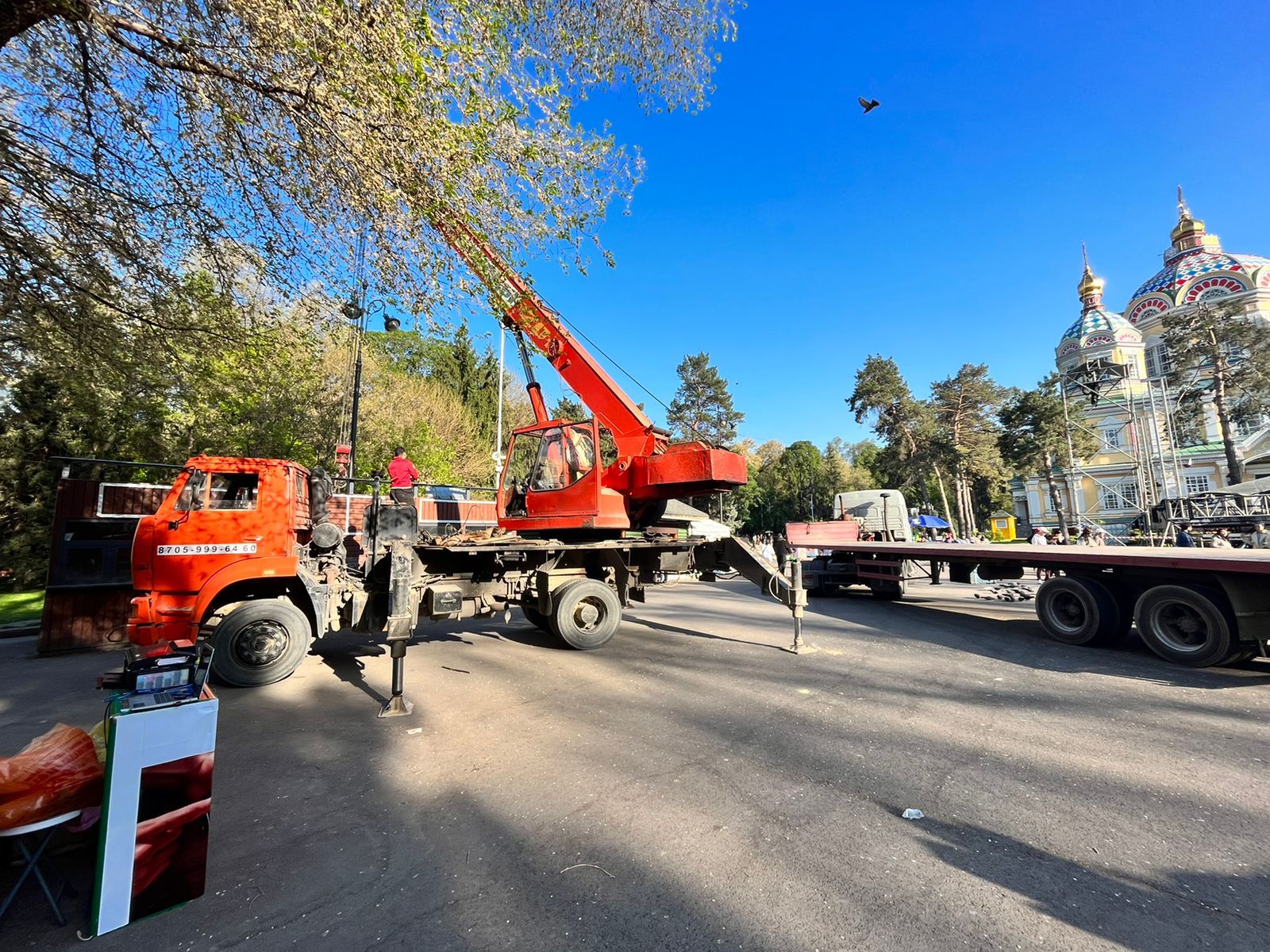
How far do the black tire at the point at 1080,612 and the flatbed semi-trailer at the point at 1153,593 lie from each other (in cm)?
1

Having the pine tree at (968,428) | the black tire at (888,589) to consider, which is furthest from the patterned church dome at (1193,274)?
the black tire at (888,589)

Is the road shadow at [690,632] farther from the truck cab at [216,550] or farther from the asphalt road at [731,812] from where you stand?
the truck cab at [216,550]

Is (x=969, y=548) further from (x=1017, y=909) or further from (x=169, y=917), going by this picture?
(x=169, y=917)

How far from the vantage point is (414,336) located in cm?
3431

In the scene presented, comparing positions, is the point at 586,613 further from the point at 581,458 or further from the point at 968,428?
the point at 968,428

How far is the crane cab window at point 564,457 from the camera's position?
7863mm

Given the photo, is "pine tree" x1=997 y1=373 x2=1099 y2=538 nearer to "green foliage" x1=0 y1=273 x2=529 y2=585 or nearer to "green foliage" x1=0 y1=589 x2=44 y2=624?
"green foliage" x1=0 y1=273 x2=529 y2=585

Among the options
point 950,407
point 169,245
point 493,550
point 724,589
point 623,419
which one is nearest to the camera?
point 169,245

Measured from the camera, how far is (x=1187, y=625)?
6504 millimetres

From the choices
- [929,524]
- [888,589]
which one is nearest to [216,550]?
[888,589]

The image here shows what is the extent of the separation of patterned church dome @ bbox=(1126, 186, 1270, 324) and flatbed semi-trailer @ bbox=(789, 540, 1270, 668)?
4936 cm

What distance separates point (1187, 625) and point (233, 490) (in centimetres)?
1159

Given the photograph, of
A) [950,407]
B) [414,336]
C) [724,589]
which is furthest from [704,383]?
[724,589]

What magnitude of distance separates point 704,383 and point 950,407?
2096cm
